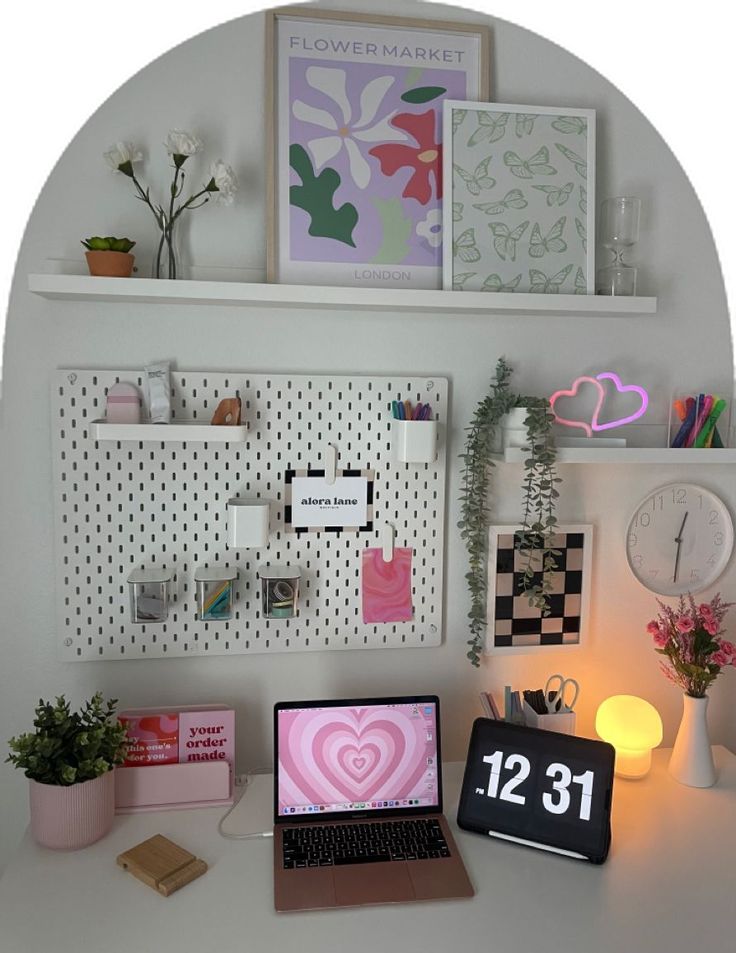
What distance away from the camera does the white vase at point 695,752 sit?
5.16ft

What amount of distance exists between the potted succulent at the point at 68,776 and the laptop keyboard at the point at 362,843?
1.10 feet

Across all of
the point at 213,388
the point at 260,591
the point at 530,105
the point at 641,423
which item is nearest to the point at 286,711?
the point at 260,591

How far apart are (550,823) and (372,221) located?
1178 millimetres

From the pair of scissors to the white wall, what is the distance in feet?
0.11

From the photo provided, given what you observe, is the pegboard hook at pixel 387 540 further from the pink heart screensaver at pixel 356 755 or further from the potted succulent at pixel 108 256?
the potted succulent at pixel 108 256

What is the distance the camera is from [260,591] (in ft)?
5.19

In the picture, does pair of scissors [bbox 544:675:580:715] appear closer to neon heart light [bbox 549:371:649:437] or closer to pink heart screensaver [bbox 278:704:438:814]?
pink heart screensaver [bbox 278:704:438:814]

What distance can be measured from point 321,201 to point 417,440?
504 mm

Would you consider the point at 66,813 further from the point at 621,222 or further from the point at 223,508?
the point at 621,222

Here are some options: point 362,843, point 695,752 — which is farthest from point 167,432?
point 695,752

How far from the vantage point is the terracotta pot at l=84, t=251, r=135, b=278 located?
54.1 inches

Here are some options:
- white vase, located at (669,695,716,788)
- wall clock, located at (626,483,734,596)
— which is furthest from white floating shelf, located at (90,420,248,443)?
white vase, located at (669,695,716,788)

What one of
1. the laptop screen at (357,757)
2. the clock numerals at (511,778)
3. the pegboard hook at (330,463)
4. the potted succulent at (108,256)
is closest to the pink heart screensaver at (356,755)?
the laptop screen at (357,757)

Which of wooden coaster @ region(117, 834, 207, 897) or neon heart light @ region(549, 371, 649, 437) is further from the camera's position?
neon heart light @ region(549, 371, 649, 437)
